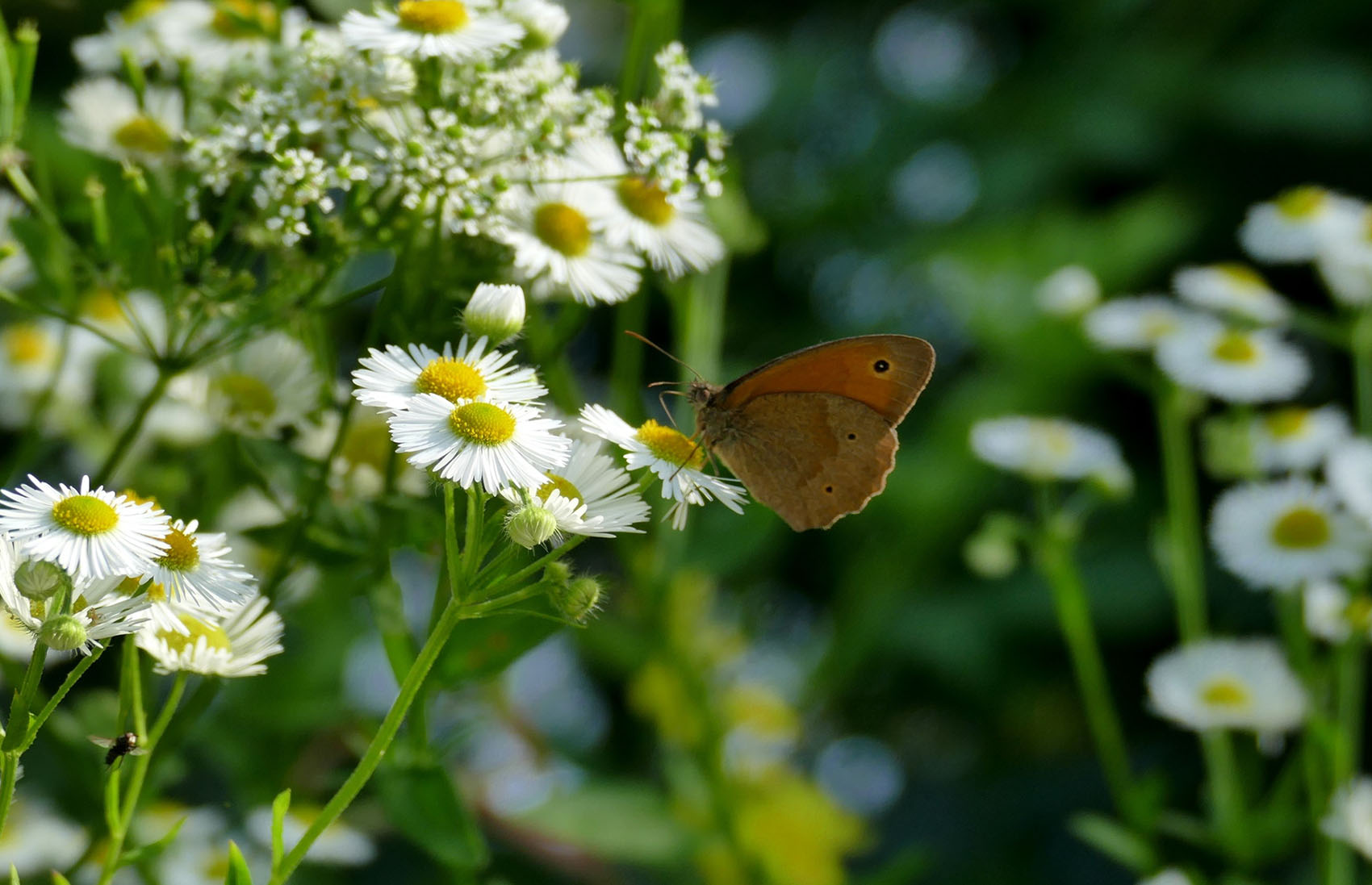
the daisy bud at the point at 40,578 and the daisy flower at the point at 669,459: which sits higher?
the daisy flower at the point at 669,459

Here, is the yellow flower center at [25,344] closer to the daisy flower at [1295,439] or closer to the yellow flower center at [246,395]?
the yellow flower center at [246,395]

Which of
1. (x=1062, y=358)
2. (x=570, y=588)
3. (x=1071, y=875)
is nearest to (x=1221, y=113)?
(x=1062, y=358)

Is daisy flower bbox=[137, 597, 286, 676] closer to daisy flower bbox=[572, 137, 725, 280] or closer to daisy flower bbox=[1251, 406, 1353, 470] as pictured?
daisy flower bbox=[572, 137, 725, 280]

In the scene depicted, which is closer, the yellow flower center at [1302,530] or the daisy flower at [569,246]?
the daisy flower at [569,246]

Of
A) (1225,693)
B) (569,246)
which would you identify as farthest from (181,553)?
(1225,693)

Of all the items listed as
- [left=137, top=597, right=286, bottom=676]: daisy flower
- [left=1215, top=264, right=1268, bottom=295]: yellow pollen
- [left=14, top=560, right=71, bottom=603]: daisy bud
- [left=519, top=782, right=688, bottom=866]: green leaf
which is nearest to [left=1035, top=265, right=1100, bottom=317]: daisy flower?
[left=1215, top=264, right=1268, bottom=295]: yellow pollen

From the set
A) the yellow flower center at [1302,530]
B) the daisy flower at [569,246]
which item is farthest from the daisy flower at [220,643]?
the yellow flower center at [1302,530]
